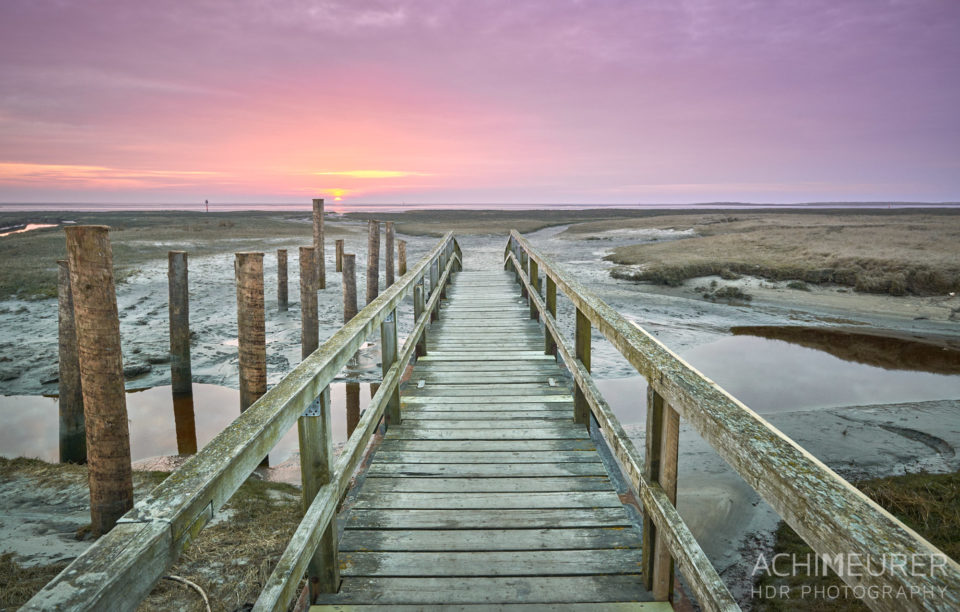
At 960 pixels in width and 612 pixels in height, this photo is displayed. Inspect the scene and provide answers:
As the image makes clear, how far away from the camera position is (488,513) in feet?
10.8

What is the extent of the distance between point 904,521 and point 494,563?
404cm

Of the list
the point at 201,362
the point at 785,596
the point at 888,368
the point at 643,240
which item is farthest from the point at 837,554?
the point at 643,240

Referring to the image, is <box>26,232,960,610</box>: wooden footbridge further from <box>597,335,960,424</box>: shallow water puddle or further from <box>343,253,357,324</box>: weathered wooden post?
<box>343,253,357,324</box>: weathered wooden post

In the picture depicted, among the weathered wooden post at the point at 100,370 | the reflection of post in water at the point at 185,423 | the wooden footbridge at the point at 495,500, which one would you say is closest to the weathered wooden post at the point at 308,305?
the reflection of post in water at the point at 185,423

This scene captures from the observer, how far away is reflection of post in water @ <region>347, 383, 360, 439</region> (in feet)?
28.7

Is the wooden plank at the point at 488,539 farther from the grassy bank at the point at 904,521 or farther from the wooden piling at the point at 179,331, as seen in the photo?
the wooden piling at the point at 179,331

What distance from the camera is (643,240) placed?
118 feet

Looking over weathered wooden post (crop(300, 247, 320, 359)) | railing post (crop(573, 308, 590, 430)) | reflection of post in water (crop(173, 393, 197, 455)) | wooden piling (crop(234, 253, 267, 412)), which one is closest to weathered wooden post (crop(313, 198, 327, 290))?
weathered wooden post (crop(300, 247, 320, 359))

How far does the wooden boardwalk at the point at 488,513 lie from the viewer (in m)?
2.66

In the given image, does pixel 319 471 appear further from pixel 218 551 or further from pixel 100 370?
pixel 100 370

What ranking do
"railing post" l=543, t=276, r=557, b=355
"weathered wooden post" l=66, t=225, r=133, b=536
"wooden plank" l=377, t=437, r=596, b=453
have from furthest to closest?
1. "railing post" l=543, t=276, r=557, b=355
2. "wooden plank" l=377, t=437, r=596, b=453
3. "weathered wooden post" l=66, t=225, r=133, b=536

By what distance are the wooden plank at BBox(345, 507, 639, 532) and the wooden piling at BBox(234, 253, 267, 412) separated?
130 inches

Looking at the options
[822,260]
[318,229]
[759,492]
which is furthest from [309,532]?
[822,260]

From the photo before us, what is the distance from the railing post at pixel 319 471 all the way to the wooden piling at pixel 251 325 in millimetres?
3822
